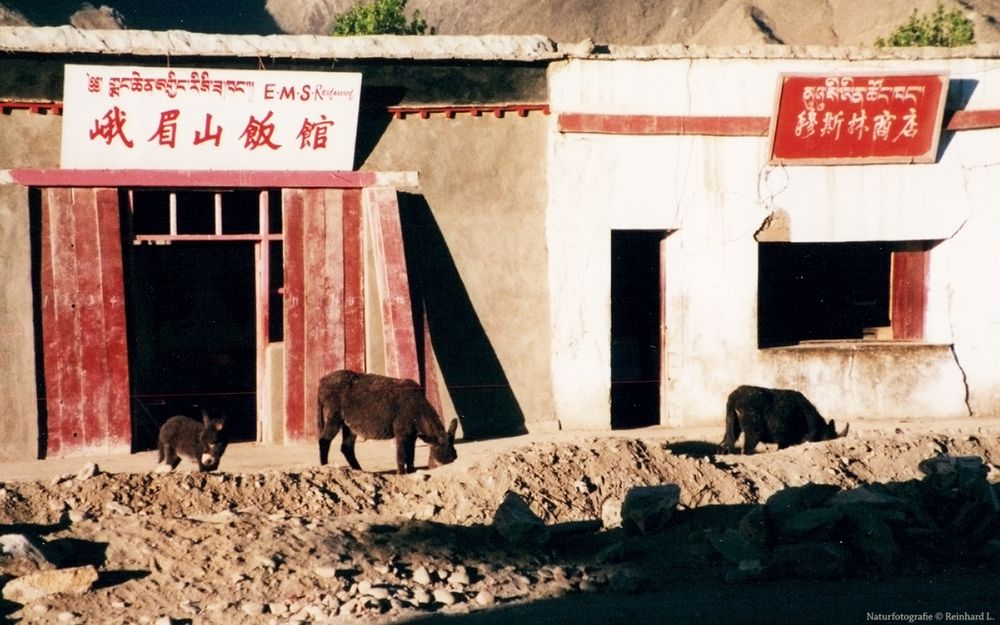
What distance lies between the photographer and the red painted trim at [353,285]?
39.5 feet

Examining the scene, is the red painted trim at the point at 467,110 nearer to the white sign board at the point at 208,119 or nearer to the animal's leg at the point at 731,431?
the white sign board at the point at 208,119

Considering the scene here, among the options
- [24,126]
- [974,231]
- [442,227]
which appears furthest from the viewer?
[974,231]

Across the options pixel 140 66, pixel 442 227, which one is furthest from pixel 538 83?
pixel 140 66

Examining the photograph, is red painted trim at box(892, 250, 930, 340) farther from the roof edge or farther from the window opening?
the roof edge

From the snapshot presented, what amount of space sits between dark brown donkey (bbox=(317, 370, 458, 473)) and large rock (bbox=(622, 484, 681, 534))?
2195mm

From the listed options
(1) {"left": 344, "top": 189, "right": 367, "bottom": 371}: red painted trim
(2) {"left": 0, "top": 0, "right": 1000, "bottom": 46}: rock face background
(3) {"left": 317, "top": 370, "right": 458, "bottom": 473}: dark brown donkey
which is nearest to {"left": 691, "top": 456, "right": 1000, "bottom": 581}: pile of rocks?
(3) {"left": 317, "top": 370, "right": 458, "bottom": 473}: dark brown donkey

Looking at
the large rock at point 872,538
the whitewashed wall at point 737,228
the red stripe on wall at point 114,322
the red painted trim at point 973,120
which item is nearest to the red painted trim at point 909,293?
the whitewashed wall at point 737,228

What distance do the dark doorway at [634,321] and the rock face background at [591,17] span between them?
28332 millimetres

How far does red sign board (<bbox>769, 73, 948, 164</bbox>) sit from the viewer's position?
1275cm

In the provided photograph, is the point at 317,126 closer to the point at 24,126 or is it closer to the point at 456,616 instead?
the point at 24,126

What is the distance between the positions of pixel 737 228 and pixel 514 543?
564 centimetres

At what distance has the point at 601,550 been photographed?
866cm

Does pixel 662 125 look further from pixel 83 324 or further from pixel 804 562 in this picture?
pixel 83 324

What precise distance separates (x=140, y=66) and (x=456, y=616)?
6825 millimetres
